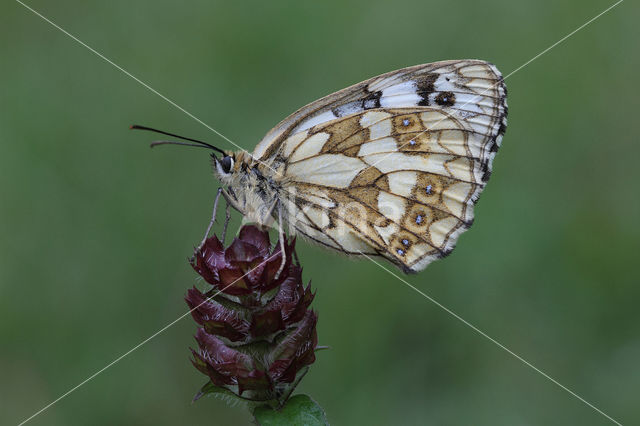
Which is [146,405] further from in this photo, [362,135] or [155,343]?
[362,135]

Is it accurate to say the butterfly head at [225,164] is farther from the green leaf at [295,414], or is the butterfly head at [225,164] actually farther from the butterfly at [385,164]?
the green leaf at [295,414]

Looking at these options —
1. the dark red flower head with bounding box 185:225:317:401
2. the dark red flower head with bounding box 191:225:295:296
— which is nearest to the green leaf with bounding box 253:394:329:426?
the dark red flower head with bounding box 185:225:317:401

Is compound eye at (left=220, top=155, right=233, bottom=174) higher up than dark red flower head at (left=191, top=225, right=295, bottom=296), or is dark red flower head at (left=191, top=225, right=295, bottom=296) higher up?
compound eye at (left=220, top=155, right=233, bottom=174)

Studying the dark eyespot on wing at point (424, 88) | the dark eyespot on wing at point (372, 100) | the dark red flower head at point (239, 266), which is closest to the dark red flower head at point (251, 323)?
the dark red flower head at point (239, 266)

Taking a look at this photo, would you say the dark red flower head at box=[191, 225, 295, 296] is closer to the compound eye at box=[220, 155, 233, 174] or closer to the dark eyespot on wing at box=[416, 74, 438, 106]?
the compound eye at box=[220, 155, 233, 174]

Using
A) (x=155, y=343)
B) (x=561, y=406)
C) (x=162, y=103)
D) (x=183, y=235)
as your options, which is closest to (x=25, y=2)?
(x=162, y=103)

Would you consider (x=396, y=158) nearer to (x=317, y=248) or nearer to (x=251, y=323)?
(x=317, y=248)

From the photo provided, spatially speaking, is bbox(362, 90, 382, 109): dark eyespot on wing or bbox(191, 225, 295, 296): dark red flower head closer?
bbox(191, 225, 295, 296): dark red flower head
